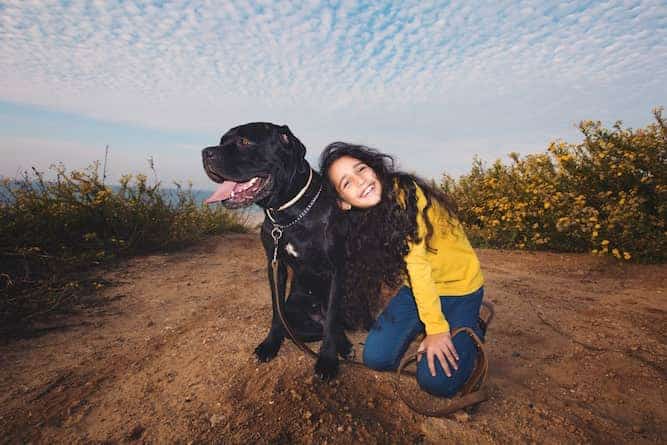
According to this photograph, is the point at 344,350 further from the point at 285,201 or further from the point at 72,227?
the point at 72,227

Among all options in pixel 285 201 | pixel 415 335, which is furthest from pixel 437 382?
pixel 285 201

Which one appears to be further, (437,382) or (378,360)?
(378,360)

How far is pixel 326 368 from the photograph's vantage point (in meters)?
1.95

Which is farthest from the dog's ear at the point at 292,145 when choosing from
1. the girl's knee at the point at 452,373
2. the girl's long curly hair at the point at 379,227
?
the girl's knee at the point at 452,373

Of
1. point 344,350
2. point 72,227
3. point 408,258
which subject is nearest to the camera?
point 408,258

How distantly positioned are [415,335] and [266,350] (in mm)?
890

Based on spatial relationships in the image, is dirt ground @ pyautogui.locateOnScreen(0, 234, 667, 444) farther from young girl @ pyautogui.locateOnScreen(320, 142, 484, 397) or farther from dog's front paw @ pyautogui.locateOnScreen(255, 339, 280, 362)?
young girl @ pyautogui.locateOnScreen(320, 142, 484, 397)

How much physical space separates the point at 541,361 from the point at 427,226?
1.10 m

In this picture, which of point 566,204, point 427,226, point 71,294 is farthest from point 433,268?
point 566,204

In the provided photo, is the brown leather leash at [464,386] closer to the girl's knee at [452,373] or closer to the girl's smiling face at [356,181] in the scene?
the girl's knee at [452,373]

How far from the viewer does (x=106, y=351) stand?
2.17m

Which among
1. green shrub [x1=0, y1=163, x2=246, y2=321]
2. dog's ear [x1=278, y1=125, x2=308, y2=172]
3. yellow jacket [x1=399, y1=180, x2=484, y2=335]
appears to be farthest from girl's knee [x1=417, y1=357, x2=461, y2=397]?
green shrub [x1=0, y1=163, x2=246, y2=321]

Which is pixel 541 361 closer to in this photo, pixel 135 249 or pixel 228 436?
pixel 228 436

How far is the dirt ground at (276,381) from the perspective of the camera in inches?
60.1
